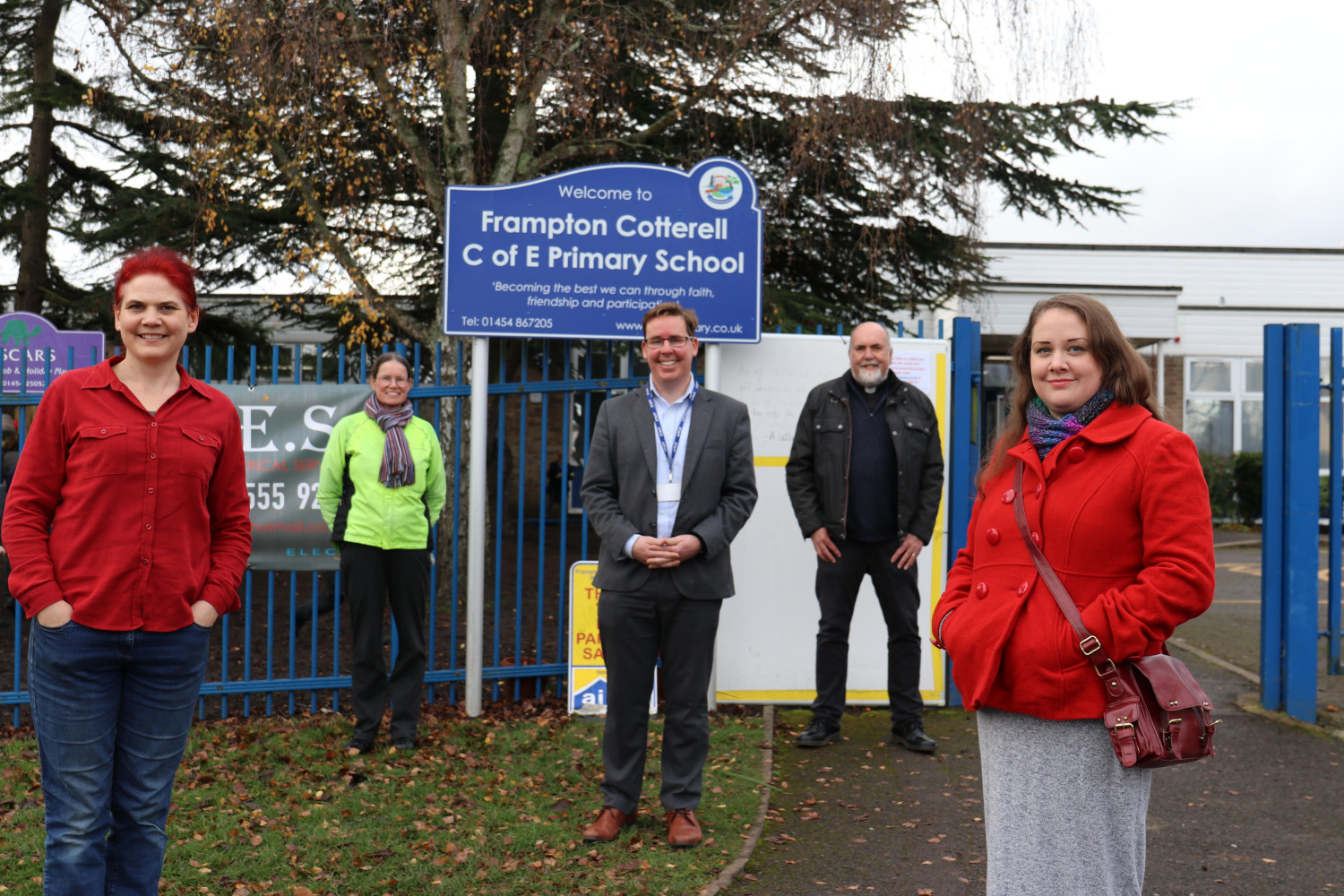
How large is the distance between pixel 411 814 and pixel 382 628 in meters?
1.11

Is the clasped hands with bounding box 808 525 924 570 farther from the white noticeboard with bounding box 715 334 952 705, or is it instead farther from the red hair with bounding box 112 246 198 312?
the red hair with bounding box 112 246 198 312

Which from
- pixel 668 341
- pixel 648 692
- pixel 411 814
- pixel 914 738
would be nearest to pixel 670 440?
pixel 668 341

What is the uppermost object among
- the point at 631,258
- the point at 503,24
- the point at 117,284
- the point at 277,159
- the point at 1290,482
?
the point at 503,24

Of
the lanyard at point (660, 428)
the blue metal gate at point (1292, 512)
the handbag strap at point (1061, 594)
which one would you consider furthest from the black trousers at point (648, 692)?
the blue metal gate at point (1292, 512)

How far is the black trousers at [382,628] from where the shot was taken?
547cm

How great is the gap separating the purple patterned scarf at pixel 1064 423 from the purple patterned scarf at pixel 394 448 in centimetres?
361

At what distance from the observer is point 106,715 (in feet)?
9.89

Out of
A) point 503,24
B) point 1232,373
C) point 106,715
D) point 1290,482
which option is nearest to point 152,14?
point 503,24

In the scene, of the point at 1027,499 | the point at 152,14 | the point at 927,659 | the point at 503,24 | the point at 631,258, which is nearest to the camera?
the point at 1027,499

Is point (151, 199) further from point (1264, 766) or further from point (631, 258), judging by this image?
point (1264, 766)

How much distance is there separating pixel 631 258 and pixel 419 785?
9.75 feet

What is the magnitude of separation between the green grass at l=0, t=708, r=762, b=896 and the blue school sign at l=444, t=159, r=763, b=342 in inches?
88.8

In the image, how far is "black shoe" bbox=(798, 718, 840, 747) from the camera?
590cm

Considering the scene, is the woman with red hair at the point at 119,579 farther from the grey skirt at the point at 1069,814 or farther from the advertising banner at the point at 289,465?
the advertising banner at the point at 289,465
